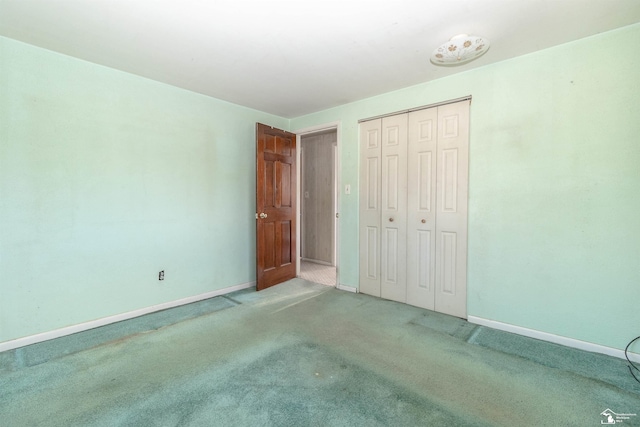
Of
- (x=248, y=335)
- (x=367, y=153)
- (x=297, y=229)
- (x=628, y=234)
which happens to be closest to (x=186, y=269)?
(x=248, y=335)

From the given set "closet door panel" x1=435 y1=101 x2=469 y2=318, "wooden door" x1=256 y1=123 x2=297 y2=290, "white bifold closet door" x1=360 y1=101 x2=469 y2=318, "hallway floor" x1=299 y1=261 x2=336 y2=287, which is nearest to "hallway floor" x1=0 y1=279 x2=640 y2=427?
"closet door panel" x1=435 y1=101 x2=469 y2=318

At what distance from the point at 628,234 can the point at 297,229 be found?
3442 millimetres

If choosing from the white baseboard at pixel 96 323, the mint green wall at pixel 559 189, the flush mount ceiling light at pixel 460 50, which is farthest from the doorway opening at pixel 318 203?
the flush mount ceiling light at pixel 460 50

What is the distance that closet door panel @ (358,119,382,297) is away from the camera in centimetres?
340

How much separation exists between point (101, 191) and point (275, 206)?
1911 mm

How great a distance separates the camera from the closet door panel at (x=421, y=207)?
9.75 feet

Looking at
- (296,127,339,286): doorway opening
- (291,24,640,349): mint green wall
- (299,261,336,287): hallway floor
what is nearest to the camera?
(291,24,640,349): mint green wall

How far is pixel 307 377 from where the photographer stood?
6.08ft

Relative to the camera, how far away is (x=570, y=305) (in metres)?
2.24

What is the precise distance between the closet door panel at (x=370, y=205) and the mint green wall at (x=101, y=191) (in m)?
1.70

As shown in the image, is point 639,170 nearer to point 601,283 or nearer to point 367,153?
point 601,283

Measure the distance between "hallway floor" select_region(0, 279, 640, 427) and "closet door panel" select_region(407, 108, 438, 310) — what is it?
0.42 metres

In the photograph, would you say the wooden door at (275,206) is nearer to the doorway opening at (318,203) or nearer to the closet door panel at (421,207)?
the doorway opening at (318,203)

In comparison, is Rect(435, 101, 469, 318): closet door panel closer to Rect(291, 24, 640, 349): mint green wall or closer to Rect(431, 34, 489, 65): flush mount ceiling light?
Rect(291, 24, 640, 349): mint green wall
